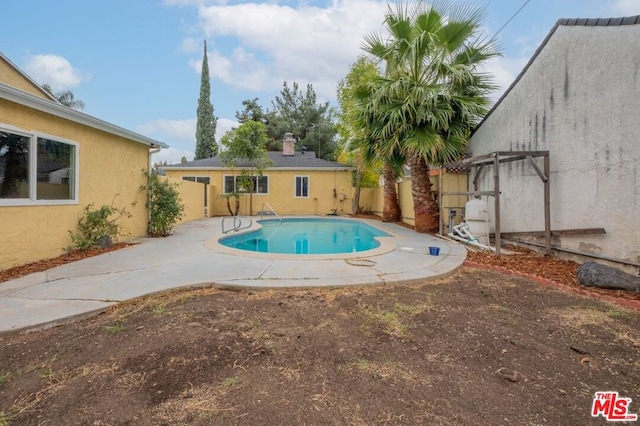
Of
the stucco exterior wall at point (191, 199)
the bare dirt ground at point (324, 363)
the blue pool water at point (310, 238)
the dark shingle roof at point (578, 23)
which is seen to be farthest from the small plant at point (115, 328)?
the stucco exterior wall at point (191, 199)

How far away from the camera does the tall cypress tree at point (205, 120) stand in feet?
98.7

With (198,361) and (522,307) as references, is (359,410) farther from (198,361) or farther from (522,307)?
(522,307)

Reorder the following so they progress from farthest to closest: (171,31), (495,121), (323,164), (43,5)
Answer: (323,164), (171,31), (43,5), (495,121)

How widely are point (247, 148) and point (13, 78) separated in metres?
8.16

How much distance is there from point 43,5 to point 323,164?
41.9 feet

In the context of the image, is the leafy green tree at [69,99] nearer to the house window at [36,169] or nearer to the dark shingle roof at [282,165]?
the dark shingle roof at [282,165]

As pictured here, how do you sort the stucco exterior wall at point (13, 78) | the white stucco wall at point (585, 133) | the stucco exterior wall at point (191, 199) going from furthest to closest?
the stucco exterior wall at point (191, 199)
the stucco exterior wall at point (13, 78)
the white stucco wall at point (585, 133)

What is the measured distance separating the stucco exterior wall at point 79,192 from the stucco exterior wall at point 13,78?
180 inches

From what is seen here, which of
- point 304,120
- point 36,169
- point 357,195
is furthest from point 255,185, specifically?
point 304,120

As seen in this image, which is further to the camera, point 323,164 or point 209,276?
point 323,164

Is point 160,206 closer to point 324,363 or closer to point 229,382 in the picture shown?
point 229,382

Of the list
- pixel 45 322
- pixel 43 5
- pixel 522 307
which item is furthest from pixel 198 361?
pixel 43 5

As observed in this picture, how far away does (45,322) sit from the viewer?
123 inches

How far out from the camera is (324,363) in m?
2.52
